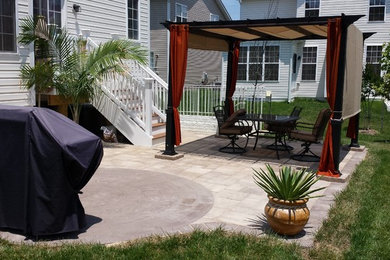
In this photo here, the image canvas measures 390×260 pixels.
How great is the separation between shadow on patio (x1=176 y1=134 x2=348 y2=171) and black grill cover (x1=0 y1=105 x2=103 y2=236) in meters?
4.81

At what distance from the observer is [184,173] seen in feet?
24.1

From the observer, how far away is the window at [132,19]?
532 inches

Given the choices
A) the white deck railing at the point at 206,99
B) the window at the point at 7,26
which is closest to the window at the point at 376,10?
the white deck railing at the point at 206,99

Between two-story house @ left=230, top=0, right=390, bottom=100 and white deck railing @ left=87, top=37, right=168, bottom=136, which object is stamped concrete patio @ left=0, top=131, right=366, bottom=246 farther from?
two-story house @ left=230, top=0, right=390, bottom=100

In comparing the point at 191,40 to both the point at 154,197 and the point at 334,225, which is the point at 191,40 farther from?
the point at 334,225

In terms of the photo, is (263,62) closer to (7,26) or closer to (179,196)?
(7,26)

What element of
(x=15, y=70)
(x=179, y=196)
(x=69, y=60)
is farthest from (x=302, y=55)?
(x=179, y=196)

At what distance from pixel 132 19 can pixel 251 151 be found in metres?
6.67

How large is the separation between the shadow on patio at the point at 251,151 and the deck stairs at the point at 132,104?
91 cm

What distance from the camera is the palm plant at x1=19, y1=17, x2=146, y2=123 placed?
8.97 metres

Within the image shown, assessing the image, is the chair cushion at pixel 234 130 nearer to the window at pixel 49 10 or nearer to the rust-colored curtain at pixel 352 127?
the rust-colored curtain at pixel 352 127

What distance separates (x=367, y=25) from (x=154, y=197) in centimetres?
1826

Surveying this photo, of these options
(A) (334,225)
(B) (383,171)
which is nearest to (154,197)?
(A) (334,225)

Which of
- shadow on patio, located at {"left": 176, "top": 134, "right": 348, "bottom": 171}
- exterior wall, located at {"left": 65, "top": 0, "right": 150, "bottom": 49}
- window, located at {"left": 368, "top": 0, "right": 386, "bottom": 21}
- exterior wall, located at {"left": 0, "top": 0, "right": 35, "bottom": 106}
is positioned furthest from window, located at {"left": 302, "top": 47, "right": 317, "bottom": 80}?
exterior wall, located at {"left": 0, "top": 0, "right": 35, "bottom": 106}
